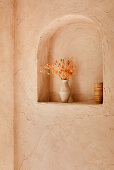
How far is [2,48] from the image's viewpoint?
1.81 m

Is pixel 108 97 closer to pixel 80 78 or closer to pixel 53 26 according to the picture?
pixel 80 78

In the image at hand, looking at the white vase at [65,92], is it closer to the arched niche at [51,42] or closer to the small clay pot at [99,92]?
the arched niche at [51,42]

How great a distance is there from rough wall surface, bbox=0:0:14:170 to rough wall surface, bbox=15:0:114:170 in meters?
0.06

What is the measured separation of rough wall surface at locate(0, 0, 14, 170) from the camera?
179 centimetres

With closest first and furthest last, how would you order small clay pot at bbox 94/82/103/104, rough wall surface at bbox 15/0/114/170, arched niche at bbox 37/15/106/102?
1. rough wall surface at bbox 15/0/114/170
2. small clay pot at bbox 94/82/103/104
3. arched niche at bbox 37/15/106/102

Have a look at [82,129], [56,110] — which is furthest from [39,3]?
[82,129]

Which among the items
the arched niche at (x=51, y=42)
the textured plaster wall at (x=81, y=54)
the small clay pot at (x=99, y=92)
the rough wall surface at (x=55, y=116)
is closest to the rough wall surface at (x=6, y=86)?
the rough wall surface at (x=55, y=116)

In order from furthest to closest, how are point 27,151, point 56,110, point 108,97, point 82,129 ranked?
point 27,151
point 56,110
point 82,129
point 108,97

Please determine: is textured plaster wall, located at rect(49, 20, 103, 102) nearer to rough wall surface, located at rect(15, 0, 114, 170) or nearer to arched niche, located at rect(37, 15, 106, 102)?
arched niche, located at rect(37, 15, 106, 102)

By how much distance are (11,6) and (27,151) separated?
51.7 inches

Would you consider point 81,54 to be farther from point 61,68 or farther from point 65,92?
point 65,92

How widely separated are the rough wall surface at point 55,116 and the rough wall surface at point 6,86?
0.06 m

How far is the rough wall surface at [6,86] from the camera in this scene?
1795mm

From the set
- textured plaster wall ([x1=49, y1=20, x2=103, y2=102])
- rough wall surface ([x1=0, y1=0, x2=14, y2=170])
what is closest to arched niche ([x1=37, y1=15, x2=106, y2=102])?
textured plaster wall ([x1=49, y1=20, x2=103, y2=102])
